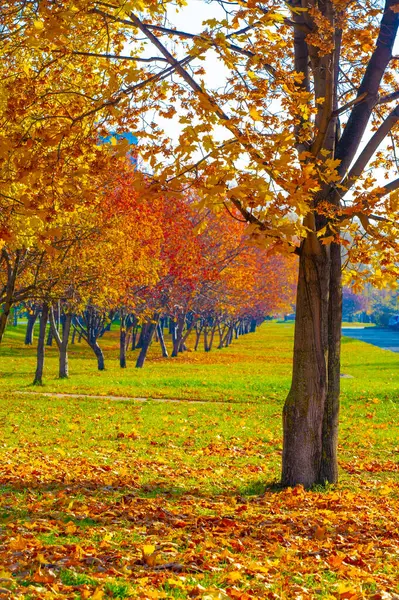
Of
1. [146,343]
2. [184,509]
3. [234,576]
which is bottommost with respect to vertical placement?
[184,509]

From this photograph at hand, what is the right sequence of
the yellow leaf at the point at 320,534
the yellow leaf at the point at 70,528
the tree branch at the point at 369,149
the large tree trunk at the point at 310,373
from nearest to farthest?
1. the yellow leaf at the point at 70,528
2. the yellow leaf at the point at 320,534
3. the large tree trunk at the point at 310,373
4. the tree branch at the point at 369,149

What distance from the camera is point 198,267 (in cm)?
3278

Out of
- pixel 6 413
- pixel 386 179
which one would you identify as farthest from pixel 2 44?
pixel 6 413

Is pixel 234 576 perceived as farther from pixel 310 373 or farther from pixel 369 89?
pixel 369 89

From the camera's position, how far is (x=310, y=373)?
9.55 metres

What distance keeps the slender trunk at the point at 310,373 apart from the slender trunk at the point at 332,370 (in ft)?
0.46

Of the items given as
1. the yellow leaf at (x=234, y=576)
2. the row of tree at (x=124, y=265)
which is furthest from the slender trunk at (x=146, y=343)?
the yellow leaf at (x=234, y=576)

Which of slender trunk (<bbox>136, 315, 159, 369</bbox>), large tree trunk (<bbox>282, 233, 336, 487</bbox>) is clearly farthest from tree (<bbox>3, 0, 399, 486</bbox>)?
slender trunk (<bbox>136, 315, 159, 369</bbox>)

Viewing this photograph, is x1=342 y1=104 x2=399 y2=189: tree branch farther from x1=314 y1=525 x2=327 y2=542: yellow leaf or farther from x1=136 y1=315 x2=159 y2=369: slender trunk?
x1=136 y1=315 x2=159 y2=369: slender trunk

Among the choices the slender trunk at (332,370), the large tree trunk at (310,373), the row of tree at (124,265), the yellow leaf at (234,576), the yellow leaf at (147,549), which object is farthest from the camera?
the row of tree at (124,265)

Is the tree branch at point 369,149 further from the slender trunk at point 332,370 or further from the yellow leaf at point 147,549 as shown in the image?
the yellow leaf at point 147,549

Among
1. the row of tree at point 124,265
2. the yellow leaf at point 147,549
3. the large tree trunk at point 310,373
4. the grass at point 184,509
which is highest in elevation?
the row of tree at point 124,265

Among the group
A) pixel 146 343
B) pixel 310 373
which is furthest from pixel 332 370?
pixel 146 343

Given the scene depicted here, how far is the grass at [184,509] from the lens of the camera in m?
5.20
